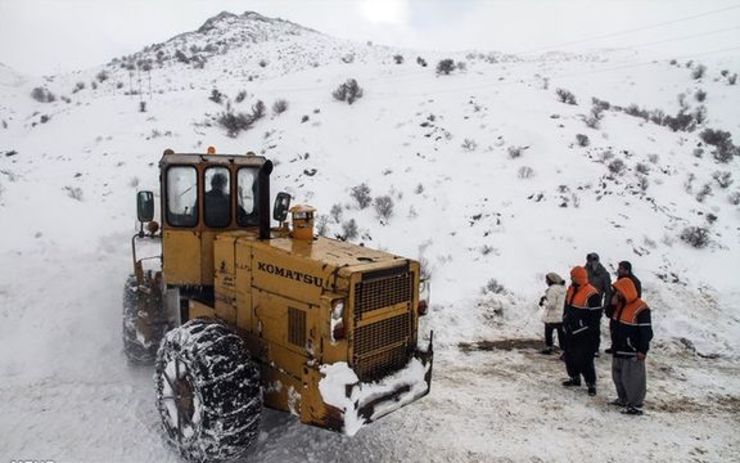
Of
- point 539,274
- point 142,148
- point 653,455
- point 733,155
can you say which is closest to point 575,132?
point 733,155

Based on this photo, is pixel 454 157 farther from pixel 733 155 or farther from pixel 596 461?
pixel 596 461

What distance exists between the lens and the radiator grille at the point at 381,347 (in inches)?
203

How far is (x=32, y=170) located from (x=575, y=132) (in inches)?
712

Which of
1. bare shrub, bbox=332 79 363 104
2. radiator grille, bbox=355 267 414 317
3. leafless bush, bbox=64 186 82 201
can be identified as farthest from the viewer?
bare shrub, bbox=332 79 363 104

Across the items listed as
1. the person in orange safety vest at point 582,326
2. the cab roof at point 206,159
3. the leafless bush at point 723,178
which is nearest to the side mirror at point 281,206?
the cab roof at point 206,159

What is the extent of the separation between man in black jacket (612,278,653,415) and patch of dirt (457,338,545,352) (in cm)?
228

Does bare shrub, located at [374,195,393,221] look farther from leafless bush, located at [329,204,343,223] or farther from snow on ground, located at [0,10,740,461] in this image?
leafless bush, located at [329,204,343,223]

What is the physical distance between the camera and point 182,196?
22.0 ft

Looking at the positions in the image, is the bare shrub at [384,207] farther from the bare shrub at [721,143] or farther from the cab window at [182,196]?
the bare shrub at [721,143]

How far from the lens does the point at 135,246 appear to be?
8.32 meters

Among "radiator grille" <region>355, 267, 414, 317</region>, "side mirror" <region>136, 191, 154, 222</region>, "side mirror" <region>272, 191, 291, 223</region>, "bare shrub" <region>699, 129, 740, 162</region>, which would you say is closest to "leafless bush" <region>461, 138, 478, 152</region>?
"bare shrub" <region>699, 129, 740, 162</region>

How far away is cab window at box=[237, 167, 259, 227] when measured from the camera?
6.87 metres

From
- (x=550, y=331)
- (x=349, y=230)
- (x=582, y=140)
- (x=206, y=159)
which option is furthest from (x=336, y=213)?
Result: (x=582, y=140)

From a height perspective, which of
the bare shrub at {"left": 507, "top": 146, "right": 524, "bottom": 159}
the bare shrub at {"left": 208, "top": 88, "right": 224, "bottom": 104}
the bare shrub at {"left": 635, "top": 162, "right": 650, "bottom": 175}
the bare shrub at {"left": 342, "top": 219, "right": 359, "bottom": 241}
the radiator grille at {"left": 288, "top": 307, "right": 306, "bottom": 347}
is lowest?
the bare shrub at {"left": 342, "top": 219, "right": 359, "bottom": 241}
